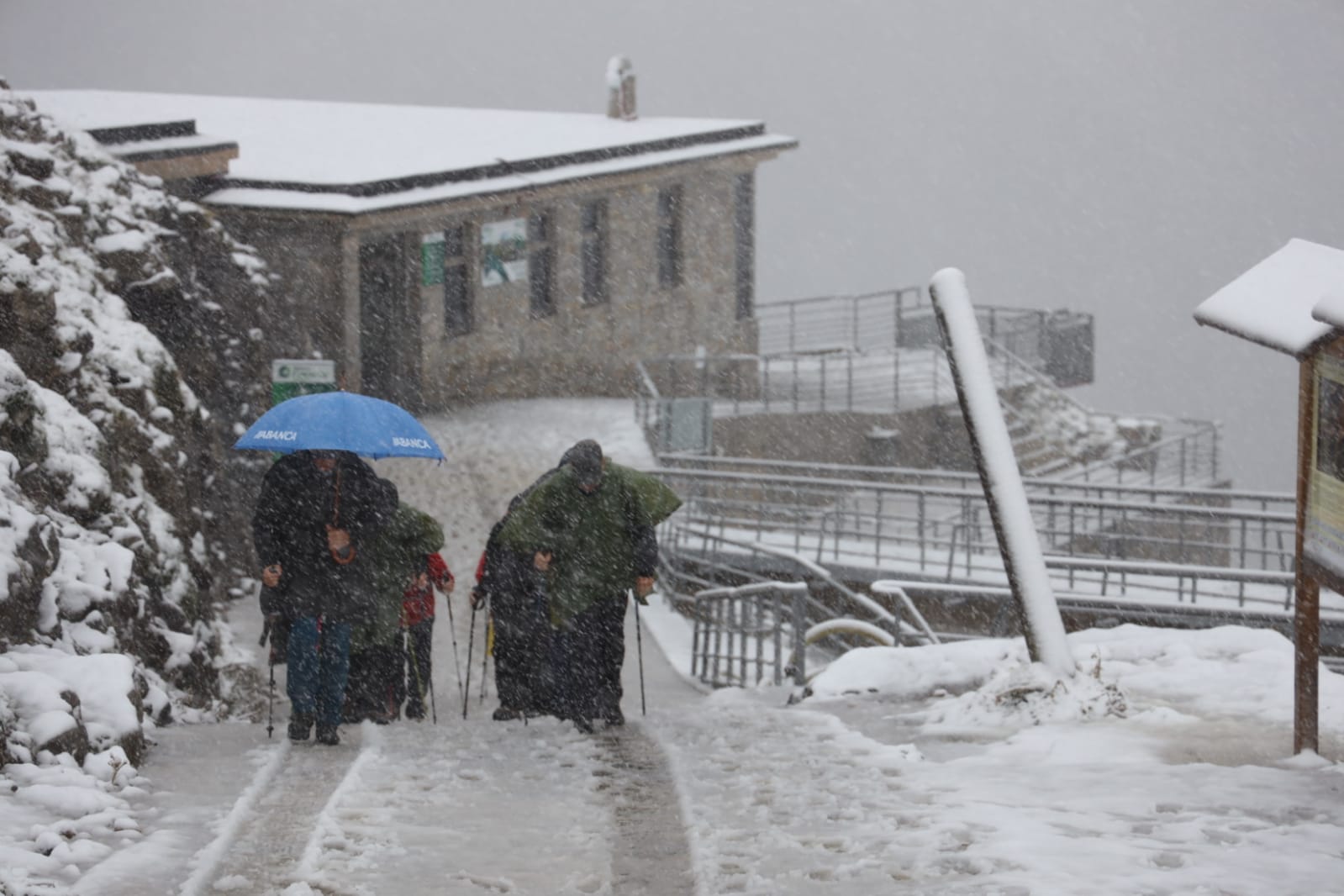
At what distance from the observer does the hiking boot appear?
25.2 ft

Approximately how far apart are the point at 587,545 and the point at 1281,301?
356cm

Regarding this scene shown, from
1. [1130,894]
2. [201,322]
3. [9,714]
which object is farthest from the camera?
[201,322]

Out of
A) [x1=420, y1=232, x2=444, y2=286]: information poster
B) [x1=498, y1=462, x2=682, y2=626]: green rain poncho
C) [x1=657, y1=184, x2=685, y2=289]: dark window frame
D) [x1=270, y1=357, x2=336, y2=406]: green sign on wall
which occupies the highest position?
[x1=657, y1=184, x2=685, y2=289]: dark window frame

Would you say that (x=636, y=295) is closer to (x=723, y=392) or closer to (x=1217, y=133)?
(x=723, y=392)

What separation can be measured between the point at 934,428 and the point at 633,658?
1259 cm

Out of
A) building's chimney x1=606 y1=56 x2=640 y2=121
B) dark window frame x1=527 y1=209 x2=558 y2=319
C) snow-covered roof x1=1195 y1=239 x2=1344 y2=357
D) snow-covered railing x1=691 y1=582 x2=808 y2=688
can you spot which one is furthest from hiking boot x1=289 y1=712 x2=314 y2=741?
building's chimney x1=606 y1=56 x2=640 y2=121

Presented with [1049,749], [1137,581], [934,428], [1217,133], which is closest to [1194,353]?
[1217,133]

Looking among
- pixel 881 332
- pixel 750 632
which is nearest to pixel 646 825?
pixel 750 632

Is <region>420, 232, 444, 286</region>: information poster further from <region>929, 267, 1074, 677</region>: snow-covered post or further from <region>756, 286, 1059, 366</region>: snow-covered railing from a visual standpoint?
<region>929, 267, 1074, 677</region>: snow-covered post

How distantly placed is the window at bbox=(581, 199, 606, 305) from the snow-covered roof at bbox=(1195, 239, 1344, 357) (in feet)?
65.9

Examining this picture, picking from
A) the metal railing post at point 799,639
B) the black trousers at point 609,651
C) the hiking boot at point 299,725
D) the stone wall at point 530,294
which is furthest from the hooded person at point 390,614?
the stone wall at point 530,294

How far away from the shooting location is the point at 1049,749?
24.1 ft

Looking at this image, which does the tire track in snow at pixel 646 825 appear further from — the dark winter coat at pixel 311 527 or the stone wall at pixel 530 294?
the stone wall at pixel 530 294

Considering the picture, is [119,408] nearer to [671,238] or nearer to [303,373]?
[303,373]
